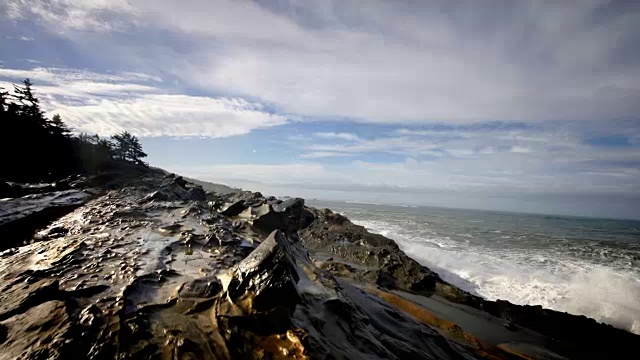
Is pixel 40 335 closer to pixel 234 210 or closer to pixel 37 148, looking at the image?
pixel 234 210

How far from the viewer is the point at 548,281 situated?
512 inches

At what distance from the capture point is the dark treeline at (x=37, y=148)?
60.2 feet

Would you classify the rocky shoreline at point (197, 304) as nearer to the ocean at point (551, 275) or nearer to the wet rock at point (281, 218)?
the wet rock at point (281, 218)

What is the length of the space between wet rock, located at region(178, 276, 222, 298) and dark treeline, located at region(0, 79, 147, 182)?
1538 cm

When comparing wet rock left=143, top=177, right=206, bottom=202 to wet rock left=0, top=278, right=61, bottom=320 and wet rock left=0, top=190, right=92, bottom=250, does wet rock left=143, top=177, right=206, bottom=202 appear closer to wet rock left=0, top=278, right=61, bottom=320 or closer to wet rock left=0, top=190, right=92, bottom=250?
wet rock left=0, top=190, right=92, bottom=250

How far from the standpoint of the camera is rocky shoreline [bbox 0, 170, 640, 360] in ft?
9.46

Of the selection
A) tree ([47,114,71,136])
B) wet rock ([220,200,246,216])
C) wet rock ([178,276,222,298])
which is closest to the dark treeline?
tree ([47,114,71,136])

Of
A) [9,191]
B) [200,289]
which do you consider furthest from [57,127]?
[200,289]

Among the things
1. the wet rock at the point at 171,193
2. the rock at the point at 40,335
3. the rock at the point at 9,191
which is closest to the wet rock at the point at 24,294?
the rock at the point at 40,335

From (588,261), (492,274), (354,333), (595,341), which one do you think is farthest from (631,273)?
(354,333)

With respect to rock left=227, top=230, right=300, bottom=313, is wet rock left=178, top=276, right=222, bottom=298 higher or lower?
lower

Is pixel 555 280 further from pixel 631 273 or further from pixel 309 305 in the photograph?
pixel 309 305

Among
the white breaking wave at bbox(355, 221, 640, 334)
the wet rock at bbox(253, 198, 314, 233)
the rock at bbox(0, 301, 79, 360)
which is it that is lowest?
the white breaking wave at bbox(355, 221, 640, 334)

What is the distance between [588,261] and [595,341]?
1238 cm
